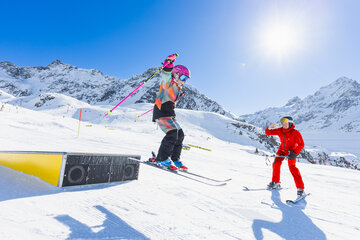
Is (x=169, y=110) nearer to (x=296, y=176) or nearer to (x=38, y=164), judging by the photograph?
(x=38, y=164)

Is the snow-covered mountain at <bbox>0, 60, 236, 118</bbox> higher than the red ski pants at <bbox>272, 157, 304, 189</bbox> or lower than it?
higher

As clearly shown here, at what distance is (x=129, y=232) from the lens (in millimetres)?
1913

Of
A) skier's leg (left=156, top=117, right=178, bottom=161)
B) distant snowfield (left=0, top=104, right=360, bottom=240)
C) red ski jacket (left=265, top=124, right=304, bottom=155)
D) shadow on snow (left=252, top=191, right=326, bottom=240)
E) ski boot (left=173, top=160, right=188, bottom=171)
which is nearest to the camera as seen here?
distant snowfield (left=0, top=104, right=360, bottom=240)

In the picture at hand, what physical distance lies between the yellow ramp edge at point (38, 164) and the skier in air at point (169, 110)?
1.60m

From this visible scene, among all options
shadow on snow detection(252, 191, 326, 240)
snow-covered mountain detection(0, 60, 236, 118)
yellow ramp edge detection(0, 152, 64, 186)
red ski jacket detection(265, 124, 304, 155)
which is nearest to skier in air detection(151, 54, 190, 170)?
yellow ramp edge detection(0, 152, 64, 186)

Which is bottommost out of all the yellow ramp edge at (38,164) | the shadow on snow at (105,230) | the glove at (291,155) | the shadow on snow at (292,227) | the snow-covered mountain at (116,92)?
the shadow on snow at (292,227)

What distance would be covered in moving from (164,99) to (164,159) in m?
1.15

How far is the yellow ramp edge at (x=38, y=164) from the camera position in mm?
2844

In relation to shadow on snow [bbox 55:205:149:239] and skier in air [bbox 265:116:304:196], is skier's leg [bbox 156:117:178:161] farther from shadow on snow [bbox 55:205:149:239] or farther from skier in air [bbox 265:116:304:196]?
skier in air [bbox 265:116:304:196]

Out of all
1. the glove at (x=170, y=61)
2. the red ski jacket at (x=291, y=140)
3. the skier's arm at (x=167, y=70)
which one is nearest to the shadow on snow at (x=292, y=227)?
the red ski jacket at (x=291, y=140)

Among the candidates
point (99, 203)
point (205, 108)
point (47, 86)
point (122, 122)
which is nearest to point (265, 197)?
point (99, 203)

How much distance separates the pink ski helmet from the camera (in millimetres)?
3992

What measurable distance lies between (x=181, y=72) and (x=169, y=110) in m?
0.82

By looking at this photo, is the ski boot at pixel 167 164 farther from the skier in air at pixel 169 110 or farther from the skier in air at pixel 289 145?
the skier in air at pixel 289 145
